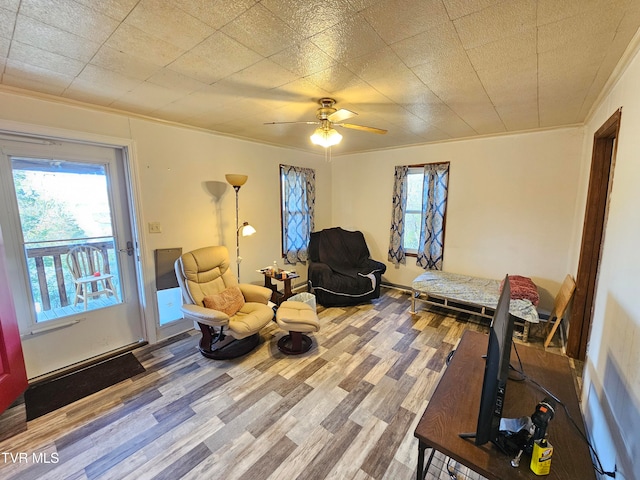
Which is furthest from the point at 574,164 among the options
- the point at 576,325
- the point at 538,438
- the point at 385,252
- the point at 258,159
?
the point at 258,159

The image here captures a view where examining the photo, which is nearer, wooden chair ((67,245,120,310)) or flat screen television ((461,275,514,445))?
flat screen television ((461,275,514,445))

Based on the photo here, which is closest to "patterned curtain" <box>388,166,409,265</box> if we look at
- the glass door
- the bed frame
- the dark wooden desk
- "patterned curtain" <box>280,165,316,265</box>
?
the bed frame

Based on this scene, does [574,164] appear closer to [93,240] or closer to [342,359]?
[342,359]

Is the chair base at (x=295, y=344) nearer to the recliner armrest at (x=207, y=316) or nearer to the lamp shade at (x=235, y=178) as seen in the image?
the recliner armrest at (x=207, y=316)

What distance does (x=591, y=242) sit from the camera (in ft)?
8.23

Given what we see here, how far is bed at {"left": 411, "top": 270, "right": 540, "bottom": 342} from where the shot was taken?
2.93 meters

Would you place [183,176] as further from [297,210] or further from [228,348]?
[228,348]

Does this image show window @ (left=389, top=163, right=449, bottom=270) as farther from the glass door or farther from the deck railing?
the deck railing

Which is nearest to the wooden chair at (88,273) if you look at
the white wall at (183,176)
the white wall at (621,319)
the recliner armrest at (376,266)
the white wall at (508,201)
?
the white wall at (183,176)

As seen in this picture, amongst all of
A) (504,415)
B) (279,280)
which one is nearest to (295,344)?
(279,280)

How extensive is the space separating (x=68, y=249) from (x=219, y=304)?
1.40 m

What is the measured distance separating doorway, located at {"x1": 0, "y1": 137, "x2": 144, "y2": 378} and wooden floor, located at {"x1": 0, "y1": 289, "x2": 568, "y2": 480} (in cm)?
53

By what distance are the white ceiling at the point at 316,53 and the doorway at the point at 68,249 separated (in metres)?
0.58

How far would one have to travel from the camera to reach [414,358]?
8.92 feet
